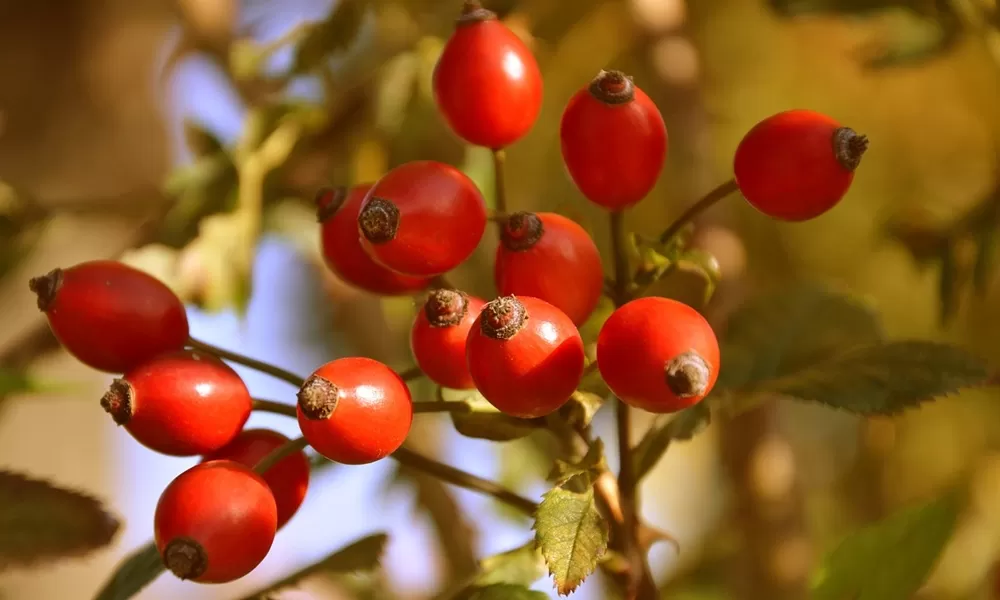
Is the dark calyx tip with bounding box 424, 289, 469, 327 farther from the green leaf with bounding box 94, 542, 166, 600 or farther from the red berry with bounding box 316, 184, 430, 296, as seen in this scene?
the green leaf with bounding box 94, 542, 166, 600

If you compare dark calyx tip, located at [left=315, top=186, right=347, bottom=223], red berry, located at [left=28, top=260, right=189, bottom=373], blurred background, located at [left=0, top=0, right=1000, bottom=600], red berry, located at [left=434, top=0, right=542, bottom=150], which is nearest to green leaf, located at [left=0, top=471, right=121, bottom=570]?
blurred background, located at [left=0, top=0, right=1000, bottom=600]

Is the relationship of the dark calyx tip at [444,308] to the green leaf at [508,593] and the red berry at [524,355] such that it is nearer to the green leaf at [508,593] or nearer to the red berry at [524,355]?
the red berry at [524,355]

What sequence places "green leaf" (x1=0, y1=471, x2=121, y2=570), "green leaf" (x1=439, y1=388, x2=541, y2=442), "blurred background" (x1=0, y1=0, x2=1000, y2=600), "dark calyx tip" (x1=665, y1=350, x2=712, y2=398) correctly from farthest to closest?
"blurred background" (x1=0, y1=0, x2=1000, y2=600), "green leaf" (x1=0, y1=471, x2=121, y2=570), "green leaf" (x1=439, y1=388, x2=541, y2=442), "dark calyx tip" (x1=665, y1=350, x2=712, y2=398)

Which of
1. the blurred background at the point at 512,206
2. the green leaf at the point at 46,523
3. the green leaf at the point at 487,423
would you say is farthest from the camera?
the blurred background at the point at 512,206

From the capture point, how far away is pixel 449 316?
0.45 metres

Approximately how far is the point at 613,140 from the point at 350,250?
18 cm

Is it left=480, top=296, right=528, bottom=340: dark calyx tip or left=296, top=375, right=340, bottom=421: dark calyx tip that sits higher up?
left=480, top=296, right=528, bottom=340: dark calyx tip

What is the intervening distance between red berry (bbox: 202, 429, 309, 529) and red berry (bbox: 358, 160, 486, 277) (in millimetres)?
126

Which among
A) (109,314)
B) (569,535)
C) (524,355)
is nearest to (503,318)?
(524,355)

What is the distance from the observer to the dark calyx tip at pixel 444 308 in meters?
0.45

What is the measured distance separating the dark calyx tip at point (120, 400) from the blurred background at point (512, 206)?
0.22 m

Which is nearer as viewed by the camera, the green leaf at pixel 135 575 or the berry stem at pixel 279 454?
the berry stem at pixel 279 454

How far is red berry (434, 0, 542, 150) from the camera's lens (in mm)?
516

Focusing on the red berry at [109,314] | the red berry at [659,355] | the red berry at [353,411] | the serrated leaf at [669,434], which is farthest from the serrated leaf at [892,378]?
the red berry at [109,314]
